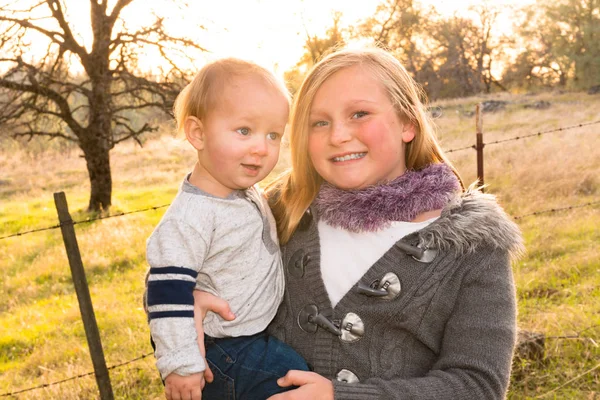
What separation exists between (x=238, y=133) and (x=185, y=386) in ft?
2.64

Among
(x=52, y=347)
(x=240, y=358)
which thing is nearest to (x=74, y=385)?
(x=52, y=347)

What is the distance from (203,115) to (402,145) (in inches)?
28.6

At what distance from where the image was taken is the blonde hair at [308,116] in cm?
202

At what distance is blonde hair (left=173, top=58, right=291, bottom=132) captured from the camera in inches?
75.4

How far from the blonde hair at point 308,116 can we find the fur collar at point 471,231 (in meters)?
0.27

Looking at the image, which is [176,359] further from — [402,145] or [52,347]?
[52,347]

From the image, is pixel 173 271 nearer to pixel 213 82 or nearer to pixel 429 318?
pixel 213 82

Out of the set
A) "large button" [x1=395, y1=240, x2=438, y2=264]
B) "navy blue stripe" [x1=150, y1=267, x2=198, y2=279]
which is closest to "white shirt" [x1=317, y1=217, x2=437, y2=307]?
"large button" [x1=395, y1=240, x2=438, y2=264]

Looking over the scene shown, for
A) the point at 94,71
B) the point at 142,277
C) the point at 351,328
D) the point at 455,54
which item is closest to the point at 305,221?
the point at 351,328

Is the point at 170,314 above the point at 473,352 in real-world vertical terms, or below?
above

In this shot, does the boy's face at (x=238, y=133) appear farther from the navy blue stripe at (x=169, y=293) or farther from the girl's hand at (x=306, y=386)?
the girl's hand at (x=306, y=386)

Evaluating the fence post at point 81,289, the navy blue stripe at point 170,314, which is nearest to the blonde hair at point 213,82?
the navy blue stripe at point 170,314

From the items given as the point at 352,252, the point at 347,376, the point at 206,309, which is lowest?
the point at 347,376

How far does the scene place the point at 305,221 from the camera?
218cm
